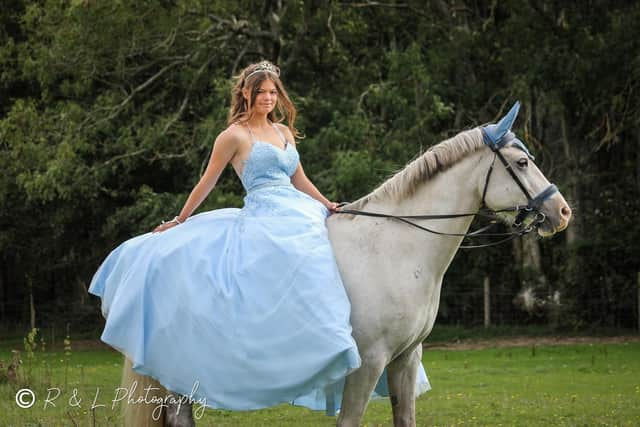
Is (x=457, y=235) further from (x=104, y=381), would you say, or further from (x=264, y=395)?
(x=104, y=381)

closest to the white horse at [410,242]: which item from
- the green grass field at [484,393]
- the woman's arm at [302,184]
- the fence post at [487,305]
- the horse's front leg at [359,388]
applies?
the horse's front leg at [359,388]

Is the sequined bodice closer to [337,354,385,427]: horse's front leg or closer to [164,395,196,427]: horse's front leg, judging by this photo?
[337,354,385,427]: horse's front leg

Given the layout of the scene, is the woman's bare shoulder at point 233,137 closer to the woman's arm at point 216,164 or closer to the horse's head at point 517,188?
the woman's arm at point 216,164

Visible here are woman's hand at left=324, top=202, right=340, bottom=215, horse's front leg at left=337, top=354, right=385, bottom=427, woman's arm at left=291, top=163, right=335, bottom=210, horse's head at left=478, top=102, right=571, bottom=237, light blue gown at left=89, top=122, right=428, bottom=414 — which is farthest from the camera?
woman's arm at left=291, top=163, right=335, bottom=210

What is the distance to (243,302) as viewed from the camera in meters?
5.46

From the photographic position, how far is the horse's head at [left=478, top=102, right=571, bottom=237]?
5.62 meters

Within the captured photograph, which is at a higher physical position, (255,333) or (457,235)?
(457,235)

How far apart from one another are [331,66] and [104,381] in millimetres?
10427

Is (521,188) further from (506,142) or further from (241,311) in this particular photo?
(241,311)

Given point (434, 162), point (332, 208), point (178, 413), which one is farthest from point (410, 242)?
point (178, 413)

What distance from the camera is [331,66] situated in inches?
818

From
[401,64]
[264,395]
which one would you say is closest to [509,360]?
[401,64]

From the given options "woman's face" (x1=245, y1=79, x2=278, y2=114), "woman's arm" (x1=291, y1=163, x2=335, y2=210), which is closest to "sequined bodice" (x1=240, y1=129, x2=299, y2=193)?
"woman's face" (x1=245, y1=79, x2=278, y2=114)

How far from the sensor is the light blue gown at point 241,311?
209 inches
